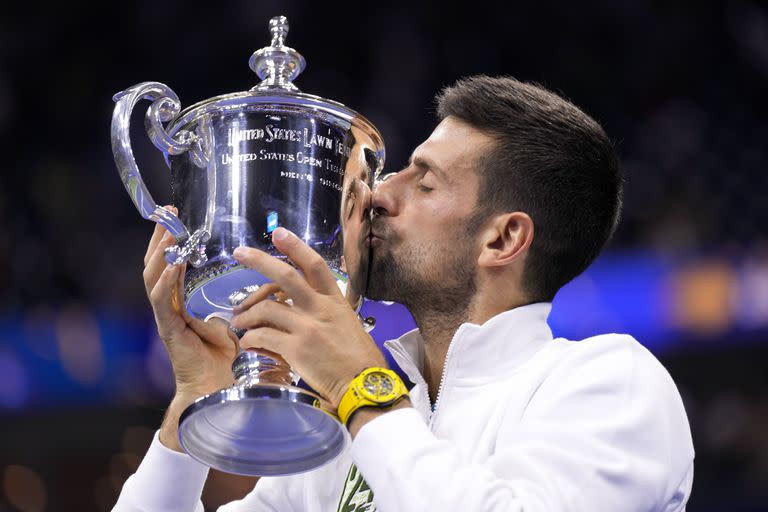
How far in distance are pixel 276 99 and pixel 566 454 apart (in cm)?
84

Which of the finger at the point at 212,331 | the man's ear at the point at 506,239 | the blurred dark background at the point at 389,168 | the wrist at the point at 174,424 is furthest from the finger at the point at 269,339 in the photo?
the blurred dark background at the point at 389,168

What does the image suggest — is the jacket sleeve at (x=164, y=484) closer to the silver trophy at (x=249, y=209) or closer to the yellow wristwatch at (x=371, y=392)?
the silver trophy at (x=249, y=209)

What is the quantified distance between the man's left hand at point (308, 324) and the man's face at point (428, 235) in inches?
13.8

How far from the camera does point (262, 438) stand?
5.86 ft

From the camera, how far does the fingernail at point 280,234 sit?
5.56 feet

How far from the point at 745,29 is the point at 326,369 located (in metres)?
5.72

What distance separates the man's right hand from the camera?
6.45 feet

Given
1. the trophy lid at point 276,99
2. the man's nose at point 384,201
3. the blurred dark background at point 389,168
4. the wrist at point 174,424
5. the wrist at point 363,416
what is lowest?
the blurred dark background at point 389,168

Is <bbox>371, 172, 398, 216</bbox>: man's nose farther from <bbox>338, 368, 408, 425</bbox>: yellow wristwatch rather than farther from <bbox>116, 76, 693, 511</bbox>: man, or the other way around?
<bbox>338, 368, 408, 425</bbox>: yellow wristwatch

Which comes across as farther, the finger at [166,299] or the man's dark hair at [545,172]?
the man's dark hair at [545,172]

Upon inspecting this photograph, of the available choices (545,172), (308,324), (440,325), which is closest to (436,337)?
(440,325)

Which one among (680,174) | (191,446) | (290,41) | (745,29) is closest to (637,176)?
(680,174)

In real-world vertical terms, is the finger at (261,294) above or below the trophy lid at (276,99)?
below

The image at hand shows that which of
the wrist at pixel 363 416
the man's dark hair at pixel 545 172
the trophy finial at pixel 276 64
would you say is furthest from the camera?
the man's dark hair at pixel 545 172
